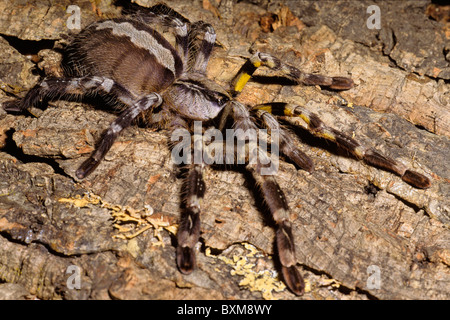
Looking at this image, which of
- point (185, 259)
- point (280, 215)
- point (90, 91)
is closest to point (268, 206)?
point (280, 215)

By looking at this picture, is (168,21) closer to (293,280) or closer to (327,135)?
(327,135)

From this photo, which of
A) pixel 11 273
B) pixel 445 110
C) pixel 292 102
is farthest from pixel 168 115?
pixel 445 110

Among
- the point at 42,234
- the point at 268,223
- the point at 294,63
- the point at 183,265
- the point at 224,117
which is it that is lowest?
the point at 42,234

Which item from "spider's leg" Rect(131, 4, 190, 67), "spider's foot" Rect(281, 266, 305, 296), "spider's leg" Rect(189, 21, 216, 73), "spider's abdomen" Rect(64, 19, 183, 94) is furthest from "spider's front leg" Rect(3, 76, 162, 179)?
"spider's foot" Rect(281, 266, 305, 296)

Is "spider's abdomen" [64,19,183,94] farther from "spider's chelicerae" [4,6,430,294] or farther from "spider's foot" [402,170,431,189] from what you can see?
"spider's foot" [402,170,431,189]

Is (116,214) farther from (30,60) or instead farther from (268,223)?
(30,60)

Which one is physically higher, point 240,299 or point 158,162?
point 158,162

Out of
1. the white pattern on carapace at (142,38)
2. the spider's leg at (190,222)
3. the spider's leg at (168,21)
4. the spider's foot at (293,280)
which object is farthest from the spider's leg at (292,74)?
the spider's foot at (293,280)
